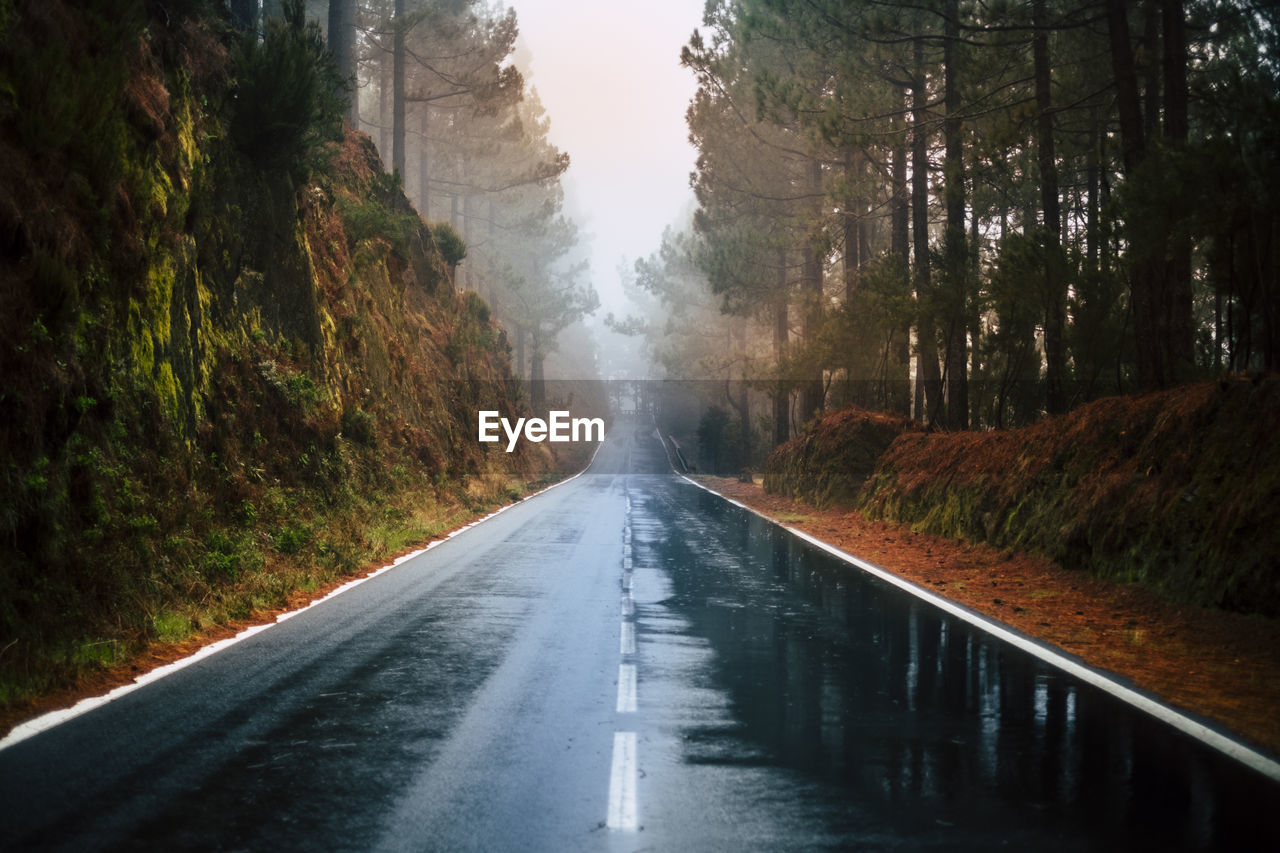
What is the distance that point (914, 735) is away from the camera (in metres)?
6.53

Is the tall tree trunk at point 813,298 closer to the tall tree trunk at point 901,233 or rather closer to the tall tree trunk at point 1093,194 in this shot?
the tall tree trunk at point 901,233

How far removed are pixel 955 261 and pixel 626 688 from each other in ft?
58.7

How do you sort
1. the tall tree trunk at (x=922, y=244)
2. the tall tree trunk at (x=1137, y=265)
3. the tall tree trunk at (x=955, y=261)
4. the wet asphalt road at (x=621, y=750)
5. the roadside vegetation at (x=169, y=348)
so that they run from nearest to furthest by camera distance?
the wet asphalt road at (x=621, y=750), the roadside vegetation at (x=169, y=348), the tall tree trunk at (x=1137, y=265), the tall tree trunk at (x=955, y=261), the tall tree trunk at (x=922, y=244)

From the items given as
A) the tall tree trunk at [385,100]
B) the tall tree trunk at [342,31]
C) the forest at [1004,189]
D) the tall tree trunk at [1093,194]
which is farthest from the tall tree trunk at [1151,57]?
the tall tree trunk at [385,100]

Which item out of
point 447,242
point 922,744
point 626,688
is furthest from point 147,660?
point 447,242

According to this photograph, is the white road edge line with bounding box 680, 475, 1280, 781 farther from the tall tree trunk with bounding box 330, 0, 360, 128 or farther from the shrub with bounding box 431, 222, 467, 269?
the shrub with bounding box 431, 222, 467, 269

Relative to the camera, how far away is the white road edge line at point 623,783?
16.3 feet

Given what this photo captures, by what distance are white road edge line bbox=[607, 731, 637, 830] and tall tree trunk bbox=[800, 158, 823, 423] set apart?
26034 millimetres

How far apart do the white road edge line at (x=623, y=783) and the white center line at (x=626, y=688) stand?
0.64 m

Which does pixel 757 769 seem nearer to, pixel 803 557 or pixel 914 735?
pixel 914 735

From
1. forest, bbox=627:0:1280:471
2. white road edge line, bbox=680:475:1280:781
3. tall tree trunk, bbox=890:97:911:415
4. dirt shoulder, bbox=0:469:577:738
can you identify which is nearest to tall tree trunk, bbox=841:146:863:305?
forest, bbox=627:0:1280:471

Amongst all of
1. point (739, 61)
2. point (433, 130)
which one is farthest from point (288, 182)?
point (433, 130)

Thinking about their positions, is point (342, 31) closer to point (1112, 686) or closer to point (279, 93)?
point (279, 93)

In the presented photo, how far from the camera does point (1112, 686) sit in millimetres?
7789
